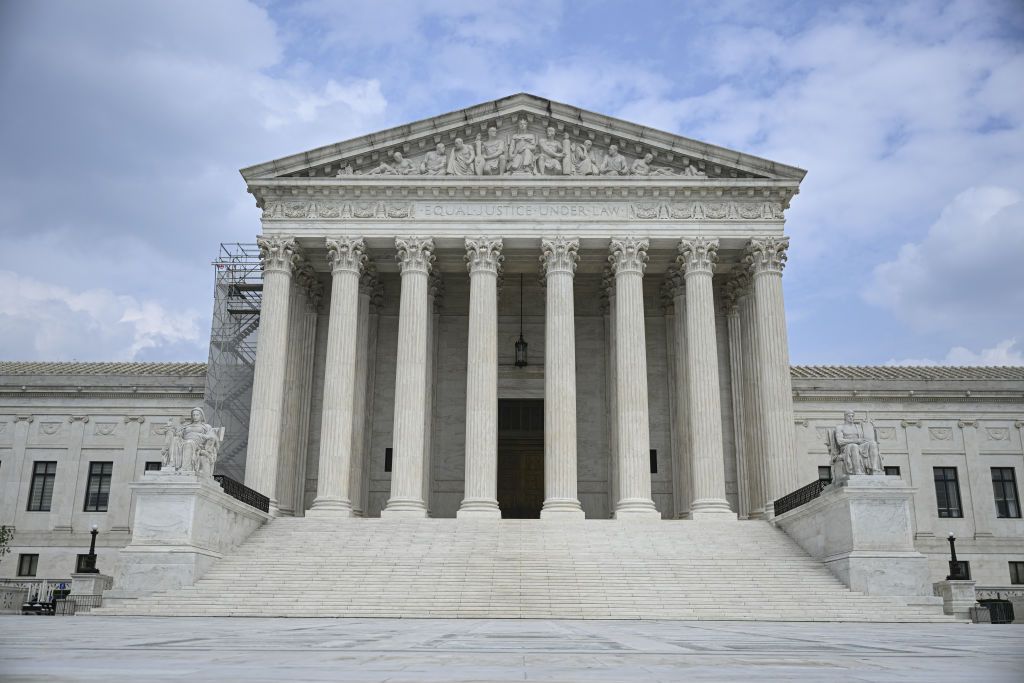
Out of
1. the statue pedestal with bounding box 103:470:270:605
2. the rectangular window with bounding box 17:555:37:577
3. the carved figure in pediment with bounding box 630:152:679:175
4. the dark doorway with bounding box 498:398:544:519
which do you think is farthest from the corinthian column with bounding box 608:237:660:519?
the rectangular window with bounding box 17:555:37:577

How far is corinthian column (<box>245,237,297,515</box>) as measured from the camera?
34719 millimetres

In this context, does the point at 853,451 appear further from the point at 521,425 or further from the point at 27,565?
the point at 27,565

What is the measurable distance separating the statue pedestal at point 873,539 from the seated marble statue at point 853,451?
0.33 meters

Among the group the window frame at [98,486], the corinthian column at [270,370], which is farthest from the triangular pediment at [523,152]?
the window frame at [98,486]

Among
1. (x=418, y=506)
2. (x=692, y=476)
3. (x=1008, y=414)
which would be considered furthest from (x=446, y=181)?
(x=1008, y=414)

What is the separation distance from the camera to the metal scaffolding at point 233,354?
42125mm

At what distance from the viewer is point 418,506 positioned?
3419cm

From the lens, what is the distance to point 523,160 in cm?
3769

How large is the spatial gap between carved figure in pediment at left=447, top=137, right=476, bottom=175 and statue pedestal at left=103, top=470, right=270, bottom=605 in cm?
1642

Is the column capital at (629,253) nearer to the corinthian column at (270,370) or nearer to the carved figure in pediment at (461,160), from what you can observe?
the carved figure in pediment at (461,160)

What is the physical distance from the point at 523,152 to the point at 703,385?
483 inches

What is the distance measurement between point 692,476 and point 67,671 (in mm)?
31914

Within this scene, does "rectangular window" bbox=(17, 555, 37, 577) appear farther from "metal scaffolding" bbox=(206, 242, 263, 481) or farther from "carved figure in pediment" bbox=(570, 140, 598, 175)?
"carved figure in pediment" bbox=(570, 140, 598, 175)

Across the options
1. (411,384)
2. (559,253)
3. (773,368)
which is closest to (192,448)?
(411,384)
